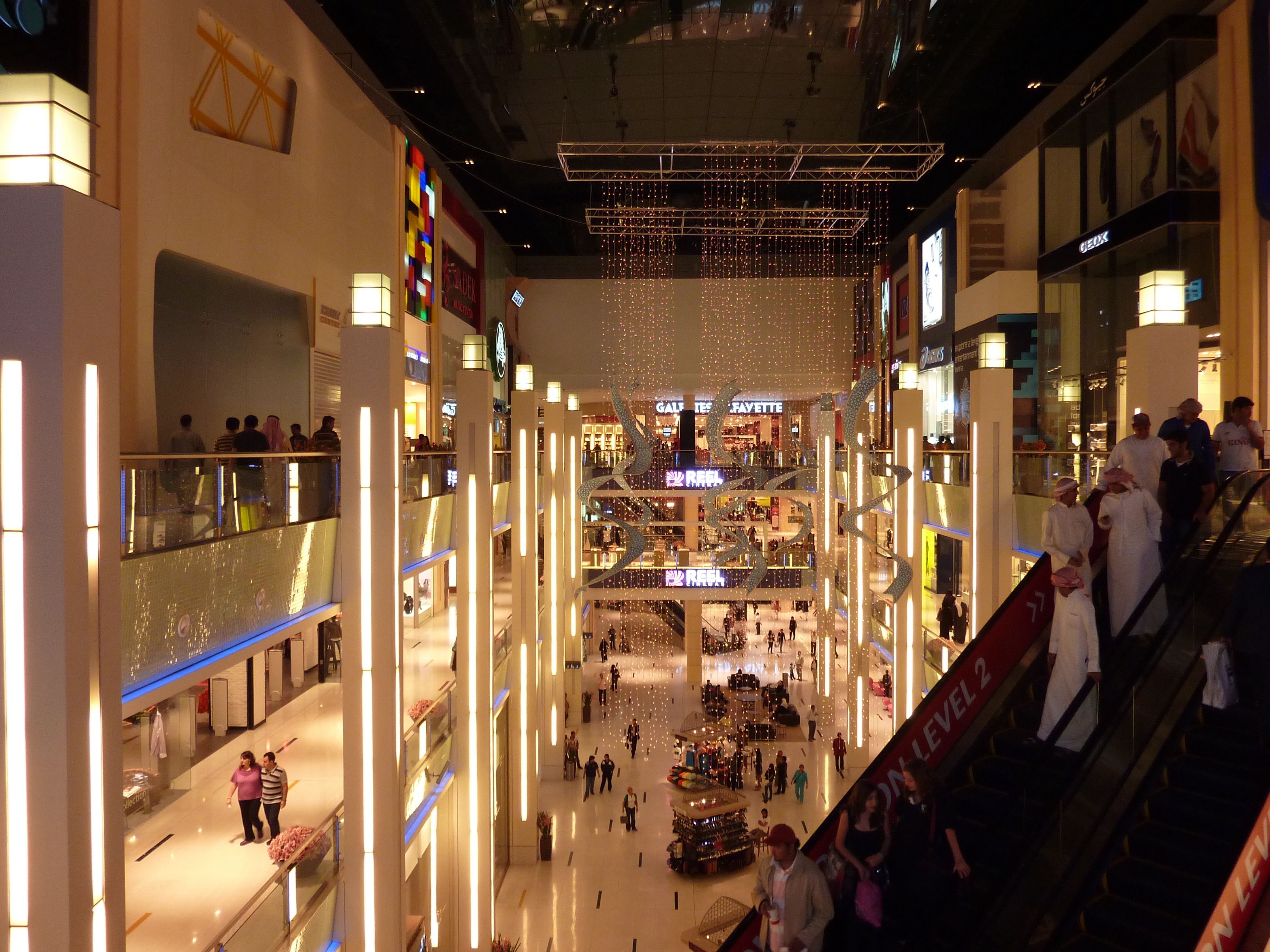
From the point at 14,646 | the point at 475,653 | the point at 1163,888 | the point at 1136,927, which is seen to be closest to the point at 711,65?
the point at 475,653

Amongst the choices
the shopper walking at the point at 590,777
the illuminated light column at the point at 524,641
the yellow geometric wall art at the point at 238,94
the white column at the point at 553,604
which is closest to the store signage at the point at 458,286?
the white column at the point at 553,604

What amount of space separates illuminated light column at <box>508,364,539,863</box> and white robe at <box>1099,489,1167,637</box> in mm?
7498

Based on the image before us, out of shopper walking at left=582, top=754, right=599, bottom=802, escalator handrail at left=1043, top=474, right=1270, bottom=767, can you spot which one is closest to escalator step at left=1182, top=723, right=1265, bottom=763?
escalator handrail at left=1043, top=474, right=1270, bottom=767

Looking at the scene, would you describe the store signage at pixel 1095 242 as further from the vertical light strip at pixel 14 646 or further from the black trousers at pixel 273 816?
the vertical light strip at pixel 14 646

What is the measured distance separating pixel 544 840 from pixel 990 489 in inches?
313

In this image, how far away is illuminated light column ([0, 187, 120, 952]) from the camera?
2650 mm

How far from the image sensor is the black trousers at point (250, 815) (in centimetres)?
650

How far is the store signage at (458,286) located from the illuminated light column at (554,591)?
3.86 meters

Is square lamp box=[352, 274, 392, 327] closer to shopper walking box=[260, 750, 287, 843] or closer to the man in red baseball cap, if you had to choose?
shopper walking box=[260, 750, 287, 843]

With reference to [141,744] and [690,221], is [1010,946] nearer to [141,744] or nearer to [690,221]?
[141,744]

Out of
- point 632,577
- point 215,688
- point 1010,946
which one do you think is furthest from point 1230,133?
point 632,577

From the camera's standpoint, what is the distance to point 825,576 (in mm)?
17984

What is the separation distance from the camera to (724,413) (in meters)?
10.2

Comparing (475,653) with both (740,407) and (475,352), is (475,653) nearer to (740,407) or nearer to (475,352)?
(475,352)
